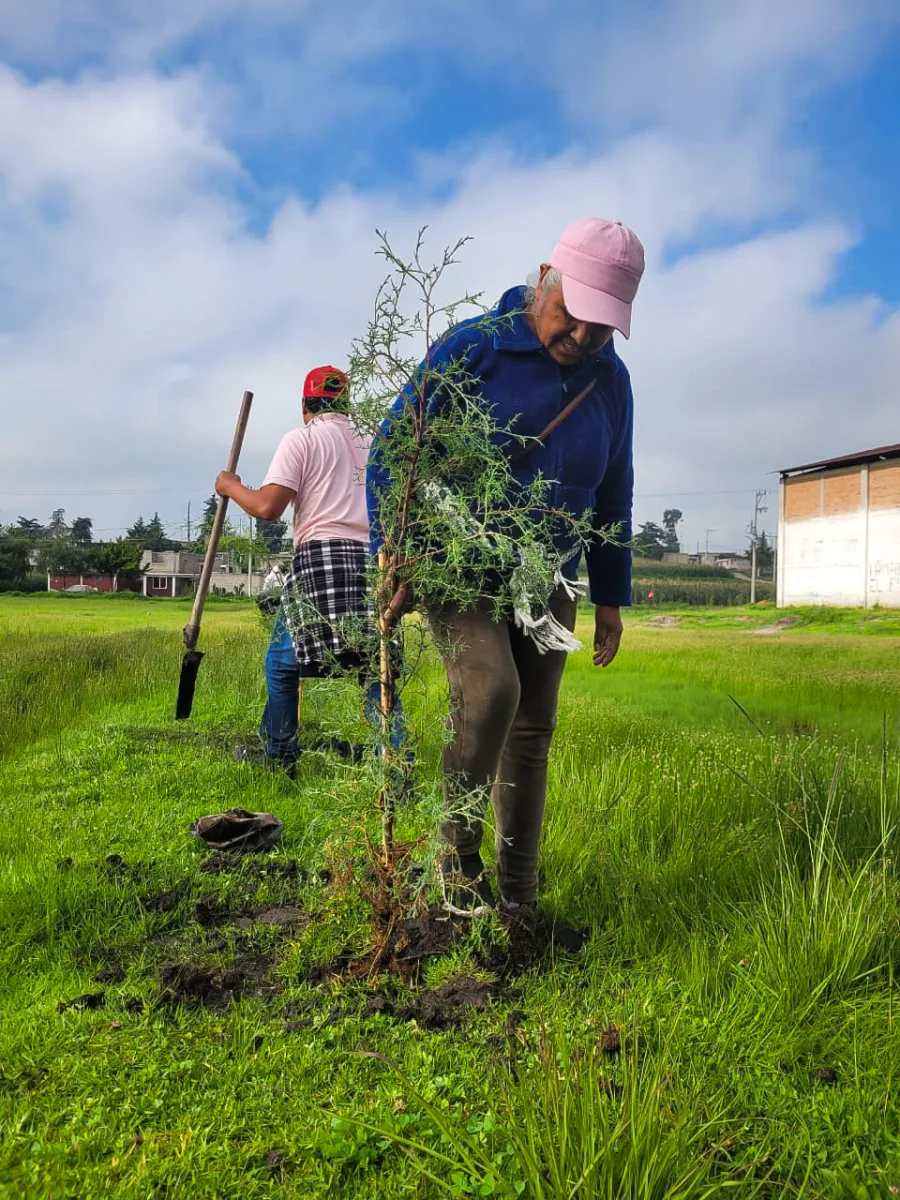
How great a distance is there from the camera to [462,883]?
2.47m

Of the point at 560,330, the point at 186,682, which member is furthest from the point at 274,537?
the point at 186,682

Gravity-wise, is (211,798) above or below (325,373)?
below

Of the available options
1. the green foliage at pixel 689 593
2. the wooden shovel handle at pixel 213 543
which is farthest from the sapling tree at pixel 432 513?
the green foliage at pixel 689 593

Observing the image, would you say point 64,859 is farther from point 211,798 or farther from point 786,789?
point 786,789

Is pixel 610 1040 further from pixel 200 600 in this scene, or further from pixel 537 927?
pixel 200 600

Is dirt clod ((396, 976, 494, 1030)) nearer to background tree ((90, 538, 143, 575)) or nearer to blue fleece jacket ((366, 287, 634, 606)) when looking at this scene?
blue fleece jacket ((366, 287, 634, 606))

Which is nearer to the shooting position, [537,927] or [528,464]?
[528,464]

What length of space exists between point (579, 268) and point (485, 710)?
1277 millimetres

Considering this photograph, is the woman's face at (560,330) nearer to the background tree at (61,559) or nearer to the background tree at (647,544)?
the background tree at (647,544)

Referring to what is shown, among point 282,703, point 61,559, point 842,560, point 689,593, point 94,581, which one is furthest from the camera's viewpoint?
point 94,581

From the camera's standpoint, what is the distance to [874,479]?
34469 millimetres

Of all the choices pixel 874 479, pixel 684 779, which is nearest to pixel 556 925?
pixel 684 779

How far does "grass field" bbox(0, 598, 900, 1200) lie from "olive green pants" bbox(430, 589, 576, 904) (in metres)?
0.21

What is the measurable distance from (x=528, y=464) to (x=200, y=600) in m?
3.59
